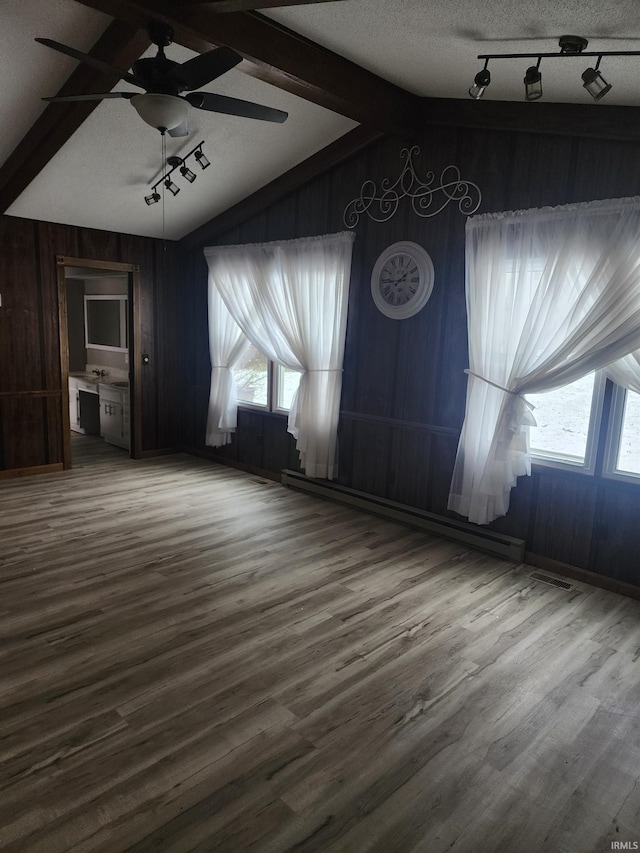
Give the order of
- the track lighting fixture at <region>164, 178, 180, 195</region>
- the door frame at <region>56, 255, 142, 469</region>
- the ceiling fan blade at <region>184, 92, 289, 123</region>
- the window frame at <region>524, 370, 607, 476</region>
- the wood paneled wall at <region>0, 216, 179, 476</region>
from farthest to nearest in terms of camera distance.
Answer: the door frame at <region>56, 255, 142, 469</region> < the wood paneled wall at <region>0, 216, 179, 476</region> < the track lighting fixture at <region>164, 178, 180, 195</region> < the window frame at <region>524, 370, 607, 476</region> < the ceiling fan blade at <region>184, 92, 289, 123</region>

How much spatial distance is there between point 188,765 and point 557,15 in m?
3.37

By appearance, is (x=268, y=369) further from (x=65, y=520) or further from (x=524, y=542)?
(x=524, y=542)

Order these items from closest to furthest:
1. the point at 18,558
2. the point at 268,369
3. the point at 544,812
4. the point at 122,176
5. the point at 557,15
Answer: the point at 544,812 → the point at 557,15 → the point at 18,558 → the point at 122,176 → the point at 268,369

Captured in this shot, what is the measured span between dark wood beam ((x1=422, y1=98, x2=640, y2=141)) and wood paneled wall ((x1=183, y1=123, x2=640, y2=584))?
69 mm

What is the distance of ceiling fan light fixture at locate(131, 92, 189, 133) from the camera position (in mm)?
2463

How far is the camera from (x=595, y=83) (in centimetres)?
259

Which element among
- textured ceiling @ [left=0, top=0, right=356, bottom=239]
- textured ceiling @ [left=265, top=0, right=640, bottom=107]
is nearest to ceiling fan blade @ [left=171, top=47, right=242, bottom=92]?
textured ceiling @ [left=265, top=0, right=640, bottom=107]

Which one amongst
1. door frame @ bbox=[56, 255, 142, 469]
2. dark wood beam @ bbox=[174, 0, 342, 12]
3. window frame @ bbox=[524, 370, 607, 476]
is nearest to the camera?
dark wood beam @ bbox=[174, 0, 342, 12]

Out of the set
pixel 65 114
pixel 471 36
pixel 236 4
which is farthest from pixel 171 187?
pixel 471 36

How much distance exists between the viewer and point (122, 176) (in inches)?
185

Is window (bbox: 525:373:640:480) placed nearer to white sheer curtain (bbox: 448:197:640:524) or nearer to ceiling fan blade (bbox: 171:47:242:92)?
white sheer curtain (bbox: 448:197:640:524)

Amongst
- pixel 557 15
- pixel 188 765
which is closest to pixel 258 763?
pixel 188 765

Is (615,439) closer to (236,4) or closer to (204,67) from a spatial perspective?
(204,67)

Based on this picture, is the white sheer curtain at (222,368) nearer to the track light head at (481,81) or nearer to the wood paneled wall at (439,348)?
the wood paneled wall at (439,348)
